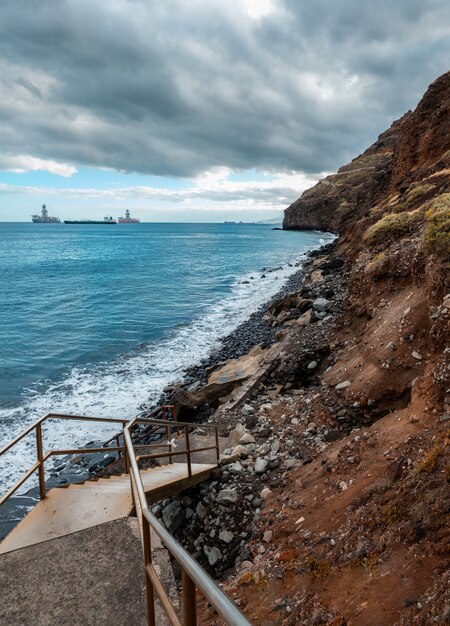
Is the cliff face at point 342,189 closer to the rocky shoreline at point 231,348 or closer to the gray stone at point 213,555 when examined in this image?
the rocky shoreline at point 231,348

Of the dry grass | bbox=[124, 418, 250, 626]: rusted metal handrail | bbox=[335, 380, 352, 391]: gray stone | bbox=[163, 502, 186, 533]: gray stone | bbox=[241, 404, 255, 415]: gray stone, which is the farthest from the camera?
bbox=[241, 404, 255, 415]: gray stone

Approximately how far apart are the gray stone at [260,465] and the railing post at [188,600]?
6591mm

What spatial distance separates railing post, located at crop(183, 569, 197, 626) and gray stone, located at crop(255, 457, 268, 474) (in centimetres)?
659

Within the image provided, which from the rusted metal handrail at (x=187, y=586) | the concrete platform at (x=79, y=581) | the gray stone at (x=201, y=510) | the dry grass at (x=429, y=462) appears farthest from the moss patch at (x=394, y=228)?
the rusted metal handrail at (x=187, y=586)

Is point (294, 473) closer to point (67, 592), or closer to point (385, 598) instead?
point (385, 598)

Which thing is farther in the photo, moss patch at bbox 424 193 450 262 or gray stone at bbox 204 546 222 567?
moss patch at bbox 424 193 450 262

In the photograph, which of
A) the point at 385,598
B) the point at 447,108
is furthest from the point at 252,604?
the point at 447,108

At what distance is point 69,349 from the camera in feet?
80.1

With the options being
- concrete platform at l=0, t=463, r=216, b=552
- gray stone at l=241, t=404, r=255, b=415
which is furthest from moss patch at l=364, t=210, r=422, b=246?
concrete platform at l=0, t=463, r=216, b=552

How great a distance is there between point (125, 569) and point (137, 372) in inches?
670

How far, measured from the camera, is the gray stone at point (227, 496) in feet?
24.2

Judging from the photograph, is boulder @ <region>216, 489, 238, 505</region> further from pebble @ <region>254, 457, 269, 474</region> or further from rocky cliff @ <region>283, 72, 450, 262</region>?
rocky cliff @ <region>283, 72, 450, 262</region>

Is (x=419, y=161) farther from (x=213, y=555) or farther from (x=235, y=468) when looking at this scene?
(x=213, y=555)

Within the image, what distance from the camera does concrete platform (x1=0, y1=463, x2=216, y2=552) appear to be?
4.60 meters
